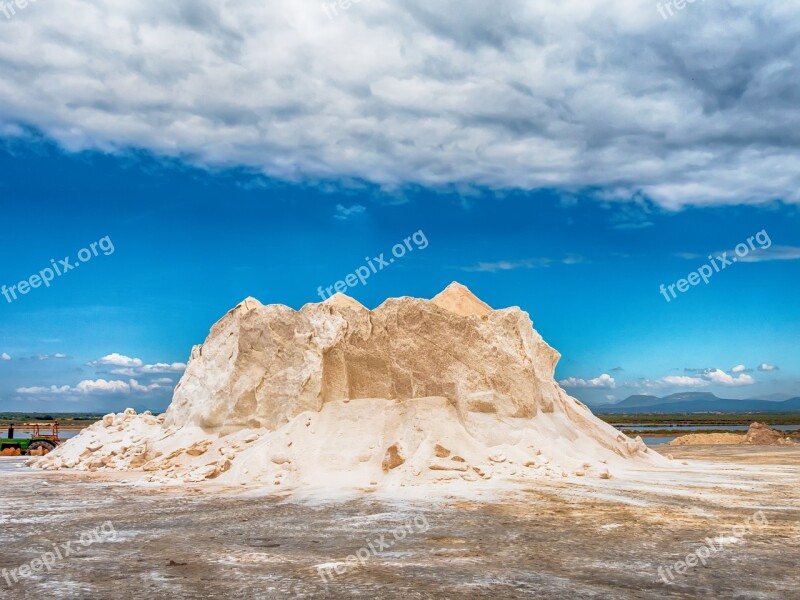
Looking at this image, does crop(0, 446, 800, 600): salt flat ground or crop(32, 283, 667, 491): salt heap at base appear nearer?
crop(0, 446, 800, 600): salt flat ground

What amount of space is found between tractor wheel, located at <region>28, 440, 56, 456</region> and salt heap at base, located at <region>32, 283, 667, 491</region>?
21.1ft

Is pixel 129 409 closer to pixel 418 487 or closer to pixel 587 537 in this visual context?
pixel 418 487

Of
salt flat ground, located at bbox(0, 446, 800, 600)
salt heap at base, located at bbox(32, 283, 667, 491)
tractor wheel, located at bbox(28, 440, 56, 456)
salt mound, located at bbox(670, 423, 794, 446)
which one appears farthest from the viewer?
salt mound, located at bbox(670, 423, 794, 446)

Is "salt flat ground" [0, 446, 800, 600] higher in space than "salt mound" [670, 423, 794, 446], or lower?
lower

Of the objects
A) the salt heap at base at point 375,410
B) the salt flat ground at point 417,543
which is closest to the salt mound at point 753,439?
the salt heap at base at point 375,410

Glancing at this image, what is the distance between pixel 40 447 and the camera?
2847 centimetres

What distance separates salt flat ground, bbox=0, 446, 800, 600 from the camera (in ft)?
22.4

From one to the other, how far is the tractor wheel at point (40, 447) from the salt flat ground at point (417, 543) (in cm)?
1496

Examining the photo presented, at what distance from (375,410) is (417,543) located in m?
9.41

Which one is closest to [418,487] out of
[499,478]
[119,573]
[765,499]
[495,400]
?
[499,478]

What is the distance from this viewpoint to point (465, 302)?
70.6 ft

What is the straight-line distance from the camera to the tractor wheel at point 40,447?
28297 mm

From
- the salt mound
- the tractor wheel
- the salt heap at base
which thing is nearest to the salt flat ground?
the salt heap at base

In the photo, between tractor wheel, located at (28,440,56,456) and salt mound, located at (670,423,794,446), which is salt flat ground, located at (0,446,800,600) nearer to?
tractor wheel, located at (28,440,56,456)
